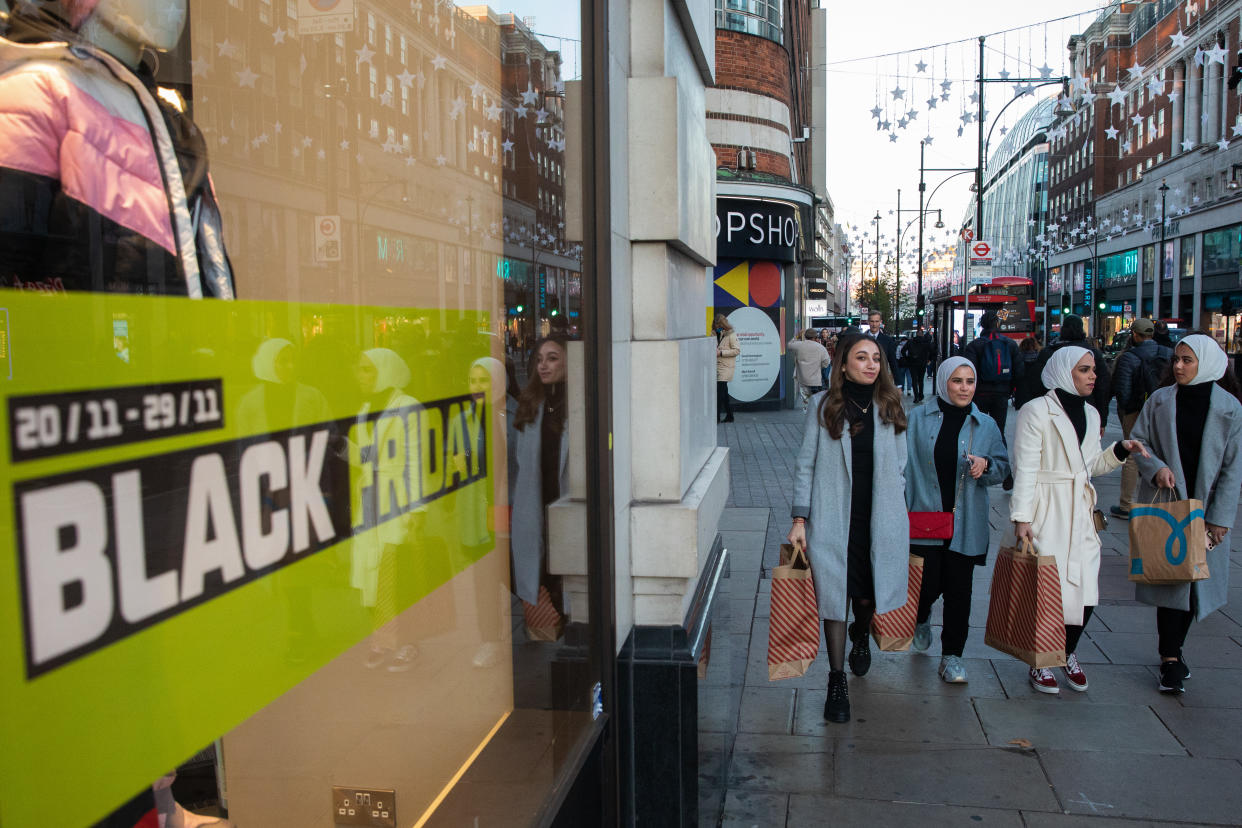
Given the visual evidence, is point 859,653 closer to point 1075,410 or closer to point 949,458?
point 949,458

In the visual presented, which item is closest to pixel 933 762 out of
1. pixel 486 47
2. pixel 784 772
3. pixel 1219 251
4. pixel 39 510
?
pixel 784 772

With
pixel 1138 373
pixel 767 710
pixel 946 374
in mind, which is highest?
pixel 946 374

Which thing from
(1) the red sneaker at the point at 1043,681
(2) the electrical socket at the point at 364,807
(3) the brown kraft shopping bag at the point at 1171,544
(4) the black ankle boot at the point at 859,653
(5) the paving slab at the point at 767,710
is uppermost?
(2) the electrical socket at the point at 364,807

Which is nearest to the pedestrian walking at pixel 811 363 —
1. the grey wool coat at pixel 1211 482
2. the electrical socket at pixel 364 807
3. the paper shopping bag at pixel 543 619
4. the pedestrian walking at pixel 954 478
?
the grey wool coat at pixel 1211 482

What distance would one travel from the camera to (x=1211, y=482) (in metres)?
5.66

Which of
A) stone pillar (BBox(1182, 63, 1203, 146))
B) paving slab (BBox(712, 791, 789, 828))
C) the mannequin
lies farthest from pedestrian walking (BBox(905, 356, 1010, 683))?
stone pillar (BBox(1182, 63, 1203, 146))

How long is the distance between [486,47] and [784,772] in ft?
11.2

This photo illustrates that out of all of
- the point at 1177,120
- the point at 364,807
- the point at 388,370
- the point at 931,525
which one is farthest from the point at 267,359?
the point at 1177,120

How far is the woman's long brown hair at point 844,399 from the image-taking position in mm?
5066

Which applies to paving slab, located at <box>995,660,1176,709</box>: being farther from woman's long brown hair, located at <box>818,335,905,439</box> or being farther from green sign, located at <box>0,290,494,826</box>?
green sign, located at <box>0,290,494,826</box>

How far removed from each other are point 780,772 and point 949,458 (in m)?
1.99

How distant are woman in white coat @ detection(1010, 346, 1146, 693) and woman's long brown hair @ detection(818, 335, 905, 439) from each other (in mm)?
782

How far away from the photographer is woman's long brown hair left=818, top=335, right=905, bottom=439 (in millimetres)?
5066

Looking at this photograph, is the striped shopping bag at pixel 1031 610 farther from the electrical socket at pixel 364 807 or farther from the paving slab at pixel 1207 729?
the electrical socket at pixel 364 807
